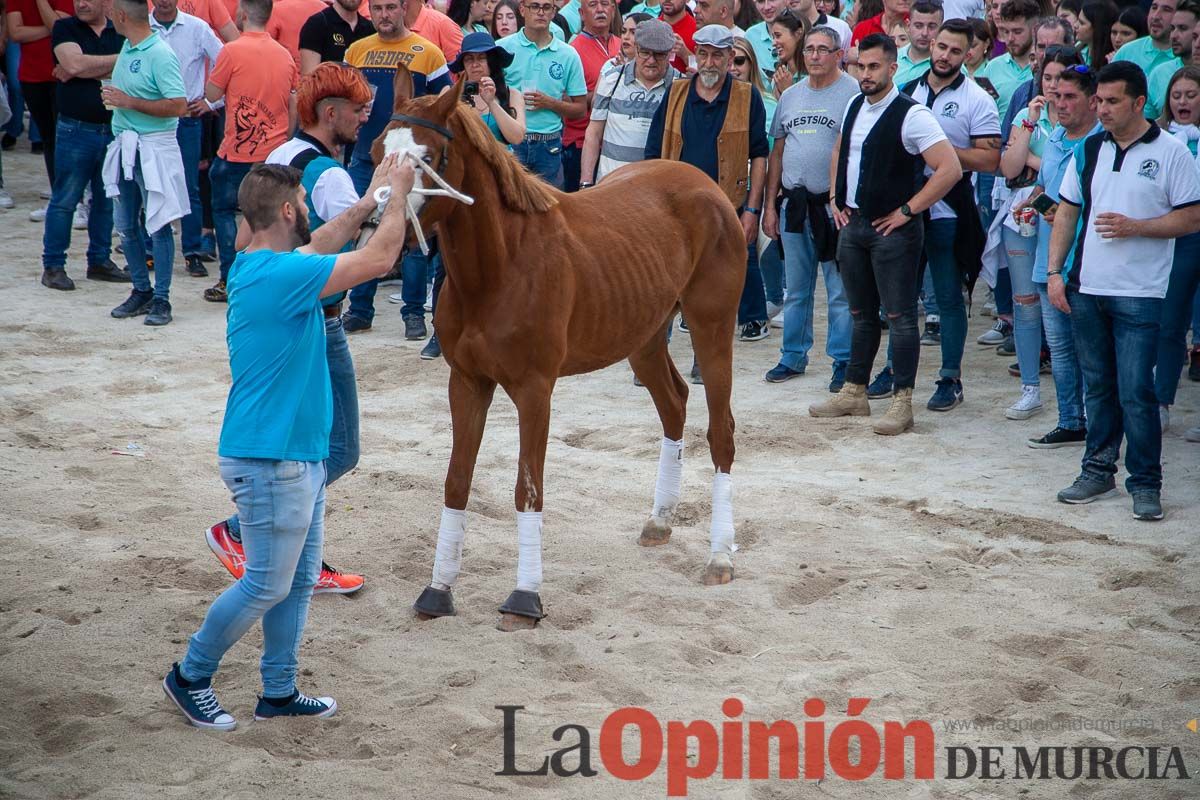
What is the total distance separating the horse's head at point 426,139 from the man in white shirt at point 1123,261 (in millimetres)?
3561

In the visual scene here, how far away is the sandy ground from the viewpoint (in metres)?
4.20

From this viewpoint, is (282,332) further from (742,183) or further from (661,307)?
(742,183)

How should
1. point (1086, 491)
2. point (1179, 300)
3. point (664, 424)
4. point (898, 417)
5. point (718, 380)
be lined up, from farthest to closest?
point (898, 417), point (1179, 300), point (1086, 491), point (664, 424), point (718, 380)

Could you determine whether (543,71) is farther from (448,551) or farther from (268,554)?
(268,554)

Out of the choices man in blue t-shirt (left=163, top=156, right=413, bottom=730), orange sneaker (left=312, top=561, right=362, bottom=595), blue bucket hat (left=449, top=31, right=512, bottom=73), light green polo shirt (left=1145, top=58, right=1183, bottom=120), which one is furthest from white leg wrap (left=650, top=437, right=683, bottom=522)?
light green polo shirt (left=1145, top=58, right=1183, bottom=120)

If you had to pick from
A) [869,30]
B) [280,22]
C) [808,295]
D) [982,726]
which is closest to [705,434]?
[808,295]

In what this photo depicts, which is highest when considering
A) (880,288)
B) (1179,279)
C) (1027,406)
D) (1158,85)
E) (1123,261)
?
(1158,85)

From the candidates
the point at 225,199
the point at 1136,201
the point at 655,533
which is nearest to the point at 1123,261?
the point at 1136,201

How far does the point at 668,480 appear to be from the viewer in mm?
6227

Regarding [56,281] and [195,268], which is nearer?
[56,281]

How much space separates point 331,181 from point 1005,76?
615 cm

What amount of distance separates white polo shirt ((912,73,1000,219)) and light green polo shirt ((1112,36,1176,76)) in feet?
4.22

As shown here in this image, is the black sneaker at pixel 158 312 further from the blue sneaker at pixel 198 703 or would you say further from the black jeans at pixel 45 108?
the blue sneaker at pixel 198 703

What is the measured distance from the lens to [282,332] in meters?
4.02
